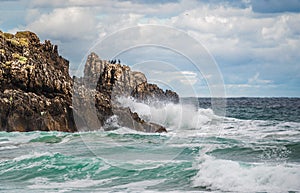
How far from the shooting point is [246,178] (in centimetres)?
1544

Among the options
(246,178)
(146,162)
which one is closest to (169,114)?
(146,162)

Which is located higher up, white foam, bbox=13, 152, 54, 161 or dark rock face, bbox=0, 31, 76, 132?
dark rock face, bbox=0, 31, 76, 132

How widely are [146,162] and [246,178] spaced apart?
18.0ft

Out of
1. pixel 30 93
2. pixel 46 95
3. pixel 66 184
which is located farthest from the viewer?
pixel 46 95

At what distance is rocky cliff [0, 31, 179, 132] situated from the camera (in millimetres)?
30531

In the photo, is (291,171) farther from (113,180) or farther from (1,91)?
(1,91)

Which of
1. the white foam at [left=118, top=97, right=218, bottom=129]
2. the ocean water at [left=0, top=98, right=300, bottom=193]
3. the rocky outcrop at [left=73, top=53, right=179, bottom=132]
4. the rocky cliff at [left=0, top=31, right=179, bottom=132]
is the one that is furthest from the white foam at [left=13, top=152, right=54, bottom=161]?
the white foam at [left=118, top=97, right=218, bottom=129]

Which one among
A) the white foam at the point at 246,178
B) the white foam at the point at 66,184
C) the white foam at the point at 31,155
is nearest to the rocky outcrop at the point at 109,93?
the white foam at the point at 31,155

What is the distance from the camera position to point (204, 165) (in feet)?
56.7

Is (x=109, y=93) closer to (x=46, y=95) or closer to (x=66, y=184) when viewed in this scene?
(x=46, y=95)

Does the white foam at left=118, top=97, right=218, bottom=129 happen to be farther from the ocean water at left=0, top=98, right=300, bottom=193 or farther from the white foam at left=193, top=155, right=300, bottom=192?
the white foam at left=193, top=155, right=300, bottom=192

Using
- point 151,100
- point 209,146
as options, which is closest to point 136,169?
point 209,146

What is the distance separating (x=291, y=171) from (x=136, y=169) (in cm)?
565

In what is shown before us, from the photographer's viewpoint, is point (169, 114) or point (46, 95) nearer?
point (46, 95)
